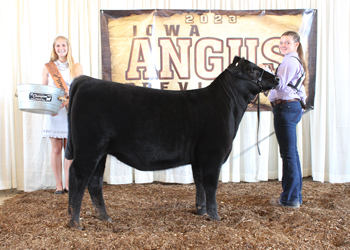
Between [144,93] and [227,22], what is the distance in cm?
258

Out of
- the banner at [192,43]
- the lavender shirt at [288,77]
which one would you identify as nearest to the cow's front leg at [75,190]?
the lavender shirt at [288,77]

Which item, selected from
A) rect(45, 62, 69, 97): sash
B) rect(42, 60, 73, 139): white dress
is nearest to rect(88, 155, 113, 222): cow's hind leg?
rect(42, 60, 73, 139): white dress

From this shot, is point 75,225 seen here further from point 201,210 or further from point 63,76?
point 63,76

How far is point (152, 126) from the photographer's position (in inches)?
94.4

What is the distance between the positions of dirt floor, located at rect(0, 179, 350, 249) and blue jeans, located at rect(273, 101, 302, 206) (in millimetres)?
194

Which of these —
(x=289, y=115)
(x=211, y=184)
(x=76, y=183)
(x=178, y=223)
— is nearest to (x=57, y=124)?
(x=76, y=183)

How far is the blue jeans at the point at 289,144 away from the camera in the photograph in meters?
3.04

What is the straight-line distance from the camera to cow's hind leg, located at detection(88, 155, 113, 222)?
2.59m

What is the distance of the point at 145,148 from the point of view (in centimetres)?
239

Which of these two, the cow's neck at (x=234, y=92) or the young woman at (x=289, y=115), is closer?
the cow's neck at (x=234, y=92)

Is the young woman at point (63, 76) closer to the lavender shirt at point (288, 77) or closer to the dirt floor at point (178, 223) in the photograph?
the dirt floor at point (178, 223)

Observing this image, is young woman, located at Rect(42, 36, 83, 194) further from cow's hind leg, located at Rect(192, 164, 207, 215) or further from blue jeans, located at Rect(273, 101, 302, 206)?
blue jeans, located at Rect(273, 101, 302, 206)

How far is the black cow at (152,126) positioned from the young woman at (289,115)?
0.44m

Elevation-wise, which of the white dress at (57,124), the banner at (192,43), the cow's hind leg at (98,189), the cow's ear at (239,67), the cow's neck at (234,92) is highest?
the banner at (192,43)
